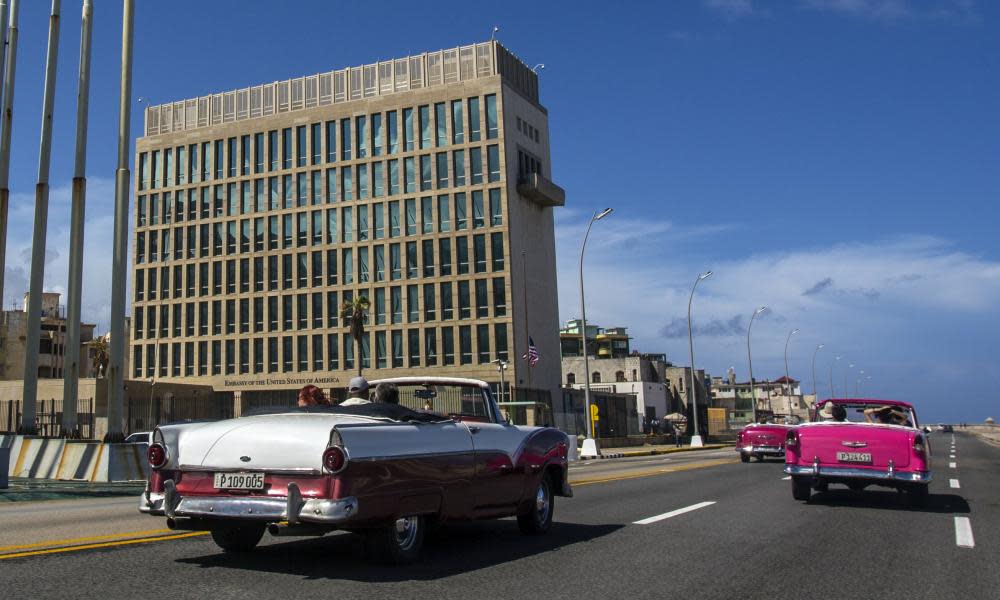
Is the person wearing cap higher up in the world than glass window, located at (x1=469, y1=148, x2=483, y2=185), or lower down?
lower down

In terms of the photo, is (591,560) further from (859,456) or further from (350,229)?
(350,229)

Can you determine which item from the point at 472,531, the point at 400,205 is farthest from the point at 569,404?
the point at 472,531

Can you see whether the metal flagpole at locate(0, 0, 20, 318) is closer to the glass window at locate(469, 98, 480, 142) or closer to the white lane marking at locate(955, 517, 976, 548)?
the white lane marking at locate(955, 517, 976, 548)

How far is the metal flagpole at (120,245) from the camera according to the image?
18.9 m

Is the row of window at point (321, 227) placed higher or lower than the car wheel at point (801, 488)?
higher

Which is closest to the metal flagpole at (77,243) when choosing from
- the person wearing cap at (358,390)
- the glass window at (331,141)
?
the person wearing cap at (358,390)

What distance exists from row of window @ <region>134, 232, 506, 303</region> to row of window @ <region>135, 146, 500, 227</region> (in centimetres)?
417

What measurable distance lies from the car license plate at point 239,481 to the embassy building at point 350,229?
57398 millimetres

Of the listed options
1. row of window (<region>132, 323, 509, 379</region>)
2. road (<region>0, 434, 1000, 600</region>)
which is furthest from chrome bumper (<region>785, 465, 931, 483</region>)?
row of window (<region>132, 323, 509, 379</region>)

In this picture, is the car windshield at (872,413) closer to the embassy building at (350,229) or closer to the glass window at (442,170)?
the embassy building at (350,229)

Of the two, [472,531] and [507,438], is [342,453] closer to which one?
[507,438]

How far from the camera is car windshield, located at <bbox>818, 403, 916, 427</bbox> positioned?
1332 centimetres

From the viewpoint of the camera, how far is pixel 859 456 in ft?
37.9

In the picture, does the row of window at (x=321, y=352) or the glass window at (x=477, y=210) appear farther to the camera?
the glass window at (x=477, y=210)
